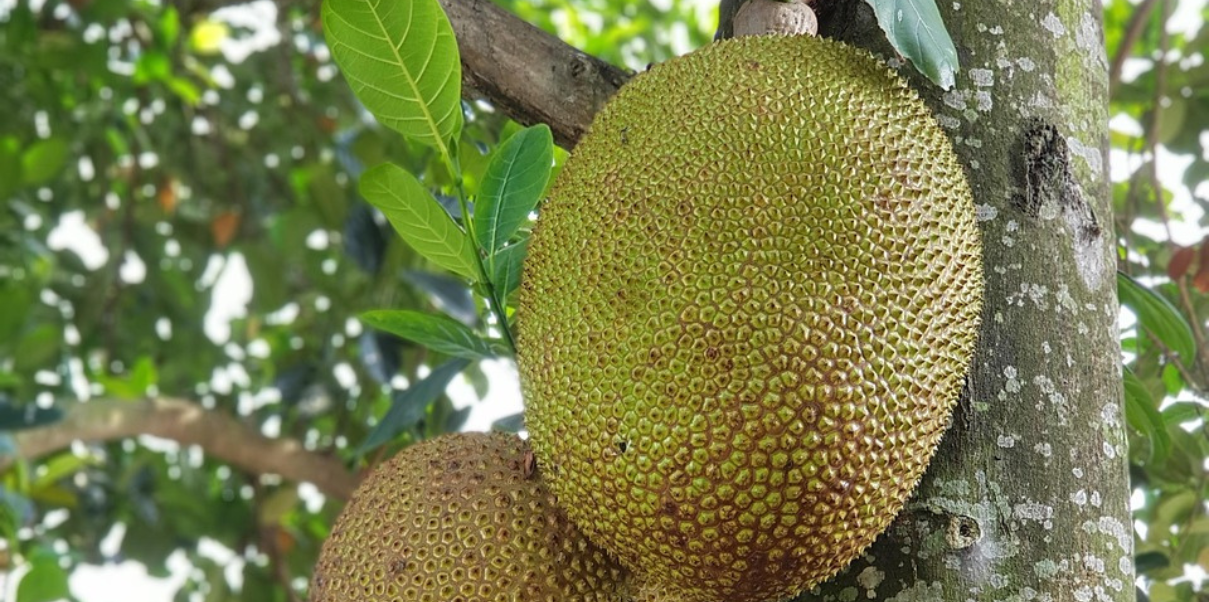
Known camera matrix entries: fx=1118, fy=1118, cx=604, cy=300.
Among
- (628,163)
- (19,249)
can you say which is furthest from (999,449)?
(19,249)

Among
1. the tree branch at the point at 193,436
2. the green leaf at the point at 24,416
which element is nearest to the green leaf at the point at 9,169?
the tree branch at the point at 193,436

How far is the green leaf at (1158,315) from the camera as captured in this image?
4.00 feet

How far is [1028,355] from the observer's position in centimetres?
90

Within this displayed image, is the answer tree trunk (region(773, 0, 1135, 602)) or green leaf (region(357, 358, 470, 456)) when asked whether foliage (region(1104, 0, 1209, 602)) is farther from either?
green leaf (region(357, 358, 470, 456))

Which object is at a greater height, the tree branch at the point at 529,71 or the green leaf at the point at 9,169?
the tree branch at the point at 529,71

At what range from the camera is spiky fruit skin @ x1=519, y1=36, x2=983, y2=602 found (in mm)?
738

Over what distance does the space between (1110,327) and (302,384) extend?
1.79 m

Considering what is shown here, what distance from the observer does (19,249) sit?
254 centimetres

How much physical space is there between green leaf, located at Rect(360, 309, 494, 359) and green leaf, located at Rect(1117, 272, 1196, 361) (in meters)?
0.69

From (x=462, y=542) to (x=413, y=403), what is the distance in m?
0.53

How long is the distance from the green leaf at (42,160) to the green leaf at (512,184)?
74.7 inches

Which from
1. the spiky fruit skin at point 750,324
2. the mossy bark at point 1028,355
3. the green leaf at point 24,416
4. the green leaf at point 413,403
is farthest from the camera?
the green leaf at point 24,416

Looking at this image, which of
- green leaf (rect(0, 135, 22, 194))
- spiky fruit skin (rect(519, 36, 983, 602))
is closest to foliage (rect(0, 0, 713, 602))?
green leaf (rect(0, 135, 22, 194))

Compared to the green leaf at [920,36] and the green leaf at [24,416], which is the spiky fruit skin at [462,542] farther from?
the green leaf at [24,416]
